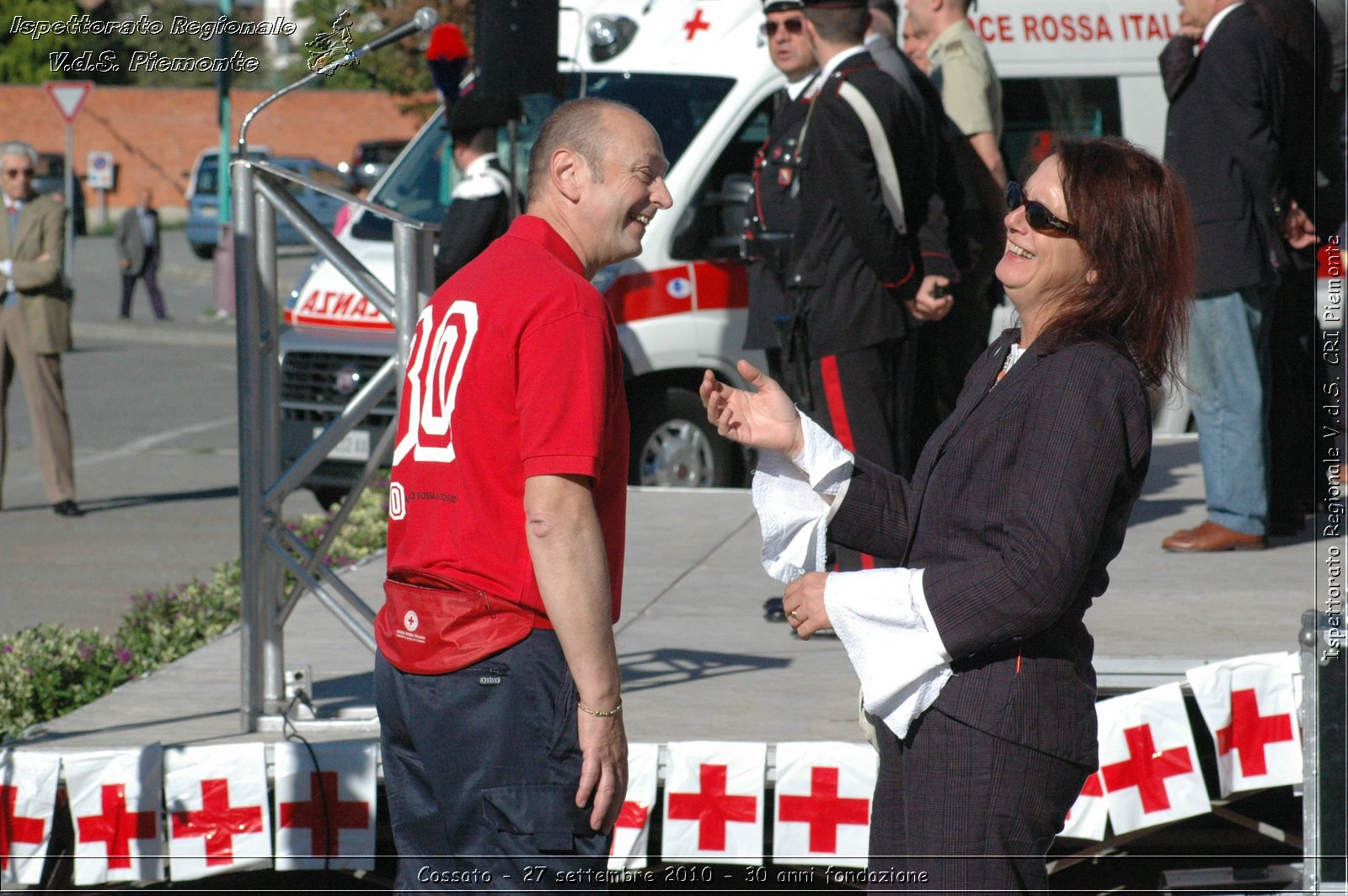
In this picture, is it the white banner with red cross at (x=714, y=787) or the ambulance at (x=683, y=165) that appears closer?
the white banner with red cross at (x=714, y=787)

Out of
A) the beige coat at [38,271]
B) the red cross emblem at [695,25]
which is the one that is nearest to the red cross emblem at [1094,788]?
the red cross emblem at [695,25]

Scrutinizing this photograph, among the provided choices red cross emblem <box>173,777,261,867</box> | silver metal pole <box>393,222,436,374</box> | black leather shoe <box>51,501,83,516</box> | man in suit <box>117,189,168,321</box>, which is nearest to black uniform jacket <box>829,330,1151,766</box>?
silver metal pole <box>393,222,436,374</box>

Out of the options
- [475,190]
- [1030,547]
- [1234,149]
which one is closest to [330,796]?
[1030,547]

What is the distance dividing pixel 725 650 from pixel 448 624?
104 inches

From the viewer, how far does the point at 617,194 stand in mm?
2580

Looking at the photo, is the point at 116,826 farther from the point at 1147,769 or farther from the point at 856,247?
the point at 856,247

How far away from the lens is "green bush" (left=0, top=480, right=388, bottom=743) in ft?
16.7

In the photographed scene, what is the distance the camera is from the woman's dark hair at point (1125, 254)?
92.0 inches

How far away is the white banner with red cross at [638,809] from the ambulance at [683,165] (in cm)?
391

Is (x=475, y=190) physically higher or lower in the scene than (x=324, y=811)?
higher

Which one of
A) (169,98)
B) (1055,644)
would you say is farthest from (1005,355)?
(169,98)

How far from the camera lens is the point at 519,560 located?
2.47m

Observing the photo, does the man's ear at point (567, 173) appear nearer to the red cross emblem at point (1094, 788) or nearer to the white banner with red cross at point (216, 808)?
the white banner with red cross at point (216, 808)

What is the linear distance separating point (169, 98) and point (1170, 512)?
3938 centimetres
